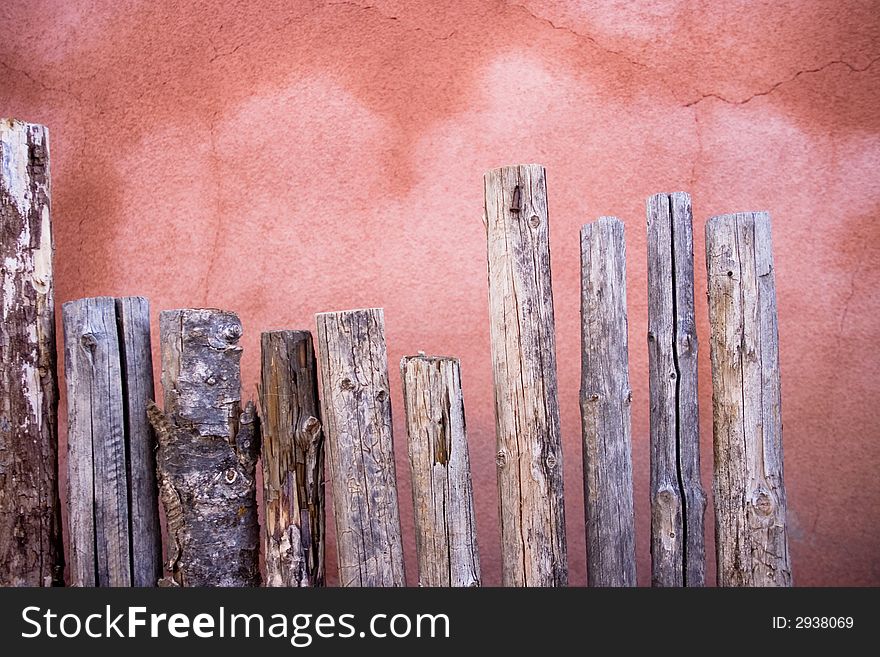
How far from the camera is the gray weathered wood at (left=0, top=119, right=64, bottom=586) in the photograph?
7.08 feet

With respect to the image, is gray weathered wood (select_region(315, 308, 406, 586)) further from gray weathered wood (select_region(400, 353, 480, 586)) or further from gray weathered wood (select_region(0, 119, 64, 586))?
gray weathered wood (select_region(0, 119, 64, 586))

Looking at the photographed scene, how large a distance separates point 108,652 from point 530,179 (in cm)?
Answer: 186

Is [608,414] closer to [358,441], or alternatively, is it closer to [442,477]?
[442,477]

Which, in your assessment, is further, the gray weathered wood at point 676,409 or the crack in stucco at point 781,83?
the crack in stucco at point 781,83

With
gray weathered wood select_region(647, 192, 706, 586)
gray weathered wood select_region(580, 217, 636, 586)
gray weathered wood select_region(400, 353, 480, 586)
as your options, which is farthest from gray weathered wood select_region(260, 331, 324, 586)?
gray weathered wood select_region(647, 192, 706, 586)

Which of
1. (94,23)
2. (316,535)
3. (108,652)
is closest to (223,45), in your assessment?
(94,23)

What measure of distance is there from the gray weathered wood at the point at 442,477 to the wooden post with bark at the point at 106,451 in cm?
90

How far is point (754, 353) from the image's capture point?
2049 mm

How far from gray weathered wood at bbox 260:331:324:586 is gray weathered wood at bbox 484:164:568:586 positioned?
0.59 m

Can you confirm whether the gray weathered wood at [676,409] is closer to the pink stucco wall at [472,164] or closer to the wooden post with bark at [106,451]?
the pink stucco wall at [472,164]

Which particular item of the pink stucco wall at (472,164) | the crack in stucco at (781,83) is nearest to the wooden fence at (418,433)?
the pink stucco wall at (472,164)

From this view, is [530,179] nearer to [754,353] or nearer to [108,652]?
[754,353]

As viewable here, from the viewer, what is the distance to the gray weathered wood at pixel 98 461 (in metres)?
2.13

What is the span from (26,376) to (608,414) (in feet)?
6.13
